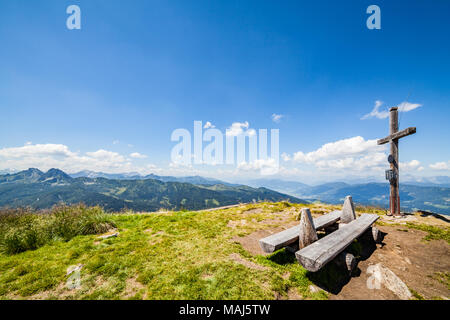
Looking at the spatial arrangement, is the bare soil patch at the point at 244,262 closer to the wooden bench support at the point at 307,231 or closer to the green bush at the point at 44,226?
the wooden bench support at the point at 307,231

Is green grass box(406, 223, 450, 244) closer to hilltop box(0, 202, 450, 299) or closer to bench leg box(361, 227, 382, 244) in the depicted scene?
hilltop box(0, 202, 450, 299)

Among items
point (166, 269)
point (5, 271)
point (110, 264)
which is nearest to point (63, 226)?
point (5, 271)

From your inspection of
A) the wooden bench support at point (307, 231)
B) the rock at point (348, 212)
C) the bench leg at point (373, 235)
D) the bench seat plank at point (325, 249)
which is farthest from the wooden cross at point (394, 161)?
the wooden bench support at point (307, 231)

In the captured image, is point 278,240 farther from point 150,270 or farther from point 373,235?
point 373,235

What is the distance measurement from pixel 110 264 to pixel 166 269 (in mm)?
1769

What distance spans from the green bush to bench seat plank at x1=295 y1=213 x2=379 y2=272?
28.7 ft

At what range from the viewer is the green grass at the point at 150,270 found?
4.00 meters

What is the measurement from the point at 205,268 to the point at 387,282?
4.58 meters

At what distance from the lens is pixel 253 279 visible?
433 cm

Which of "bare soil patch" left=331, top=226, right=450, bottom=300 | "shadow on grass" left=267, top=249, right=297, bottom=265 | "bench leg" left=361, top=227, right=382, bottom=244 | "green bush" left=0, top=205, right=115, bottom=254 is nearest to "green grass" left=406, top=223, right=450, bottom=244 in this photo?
"bare soil patch" left=331, top=226, right=450, bottom=300

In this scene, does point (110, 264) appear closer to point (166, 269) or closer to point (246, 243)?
point (166, 269)

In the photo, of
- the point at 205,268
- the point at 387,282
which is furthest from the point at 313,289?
the point at 205,268

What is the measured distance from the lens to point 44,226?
23.9 ft

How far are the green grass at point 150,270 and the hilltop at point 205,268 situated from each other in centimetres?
2
